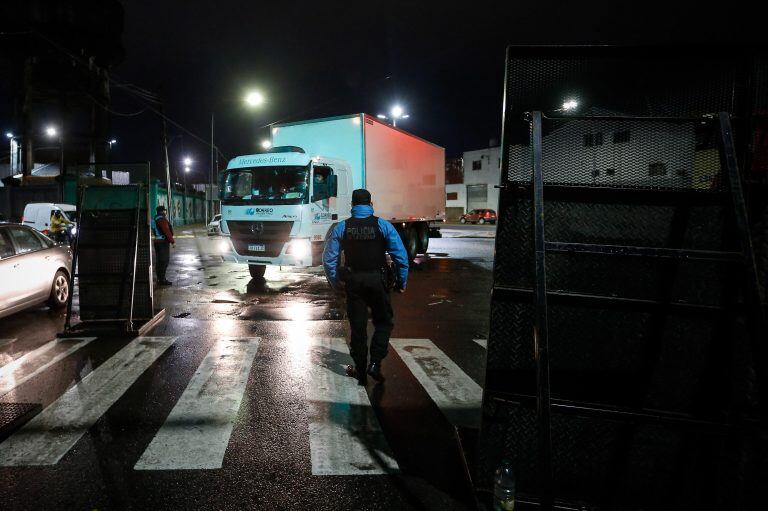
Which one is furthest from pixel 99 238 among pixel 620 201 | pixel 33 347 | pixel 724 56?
pixel 724 56

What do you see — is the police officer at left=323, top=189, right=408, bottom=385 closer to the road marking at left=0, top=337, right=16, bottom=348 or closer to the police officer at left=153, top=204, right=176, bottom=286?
the road marking at left=0, top=337, right=16, bottom=348

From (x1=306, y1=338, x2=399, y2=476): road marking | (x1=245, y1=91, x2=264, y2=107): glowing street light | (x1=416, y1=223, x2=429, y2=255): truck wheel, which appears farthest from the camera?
(x1=245, y1=91, x2=264, y2=107): glowing street light

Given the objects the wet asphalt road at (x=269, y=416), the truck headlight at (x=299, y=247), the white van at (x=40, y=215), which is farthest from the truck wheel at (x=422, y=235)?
the white van at (x=40, y=215)

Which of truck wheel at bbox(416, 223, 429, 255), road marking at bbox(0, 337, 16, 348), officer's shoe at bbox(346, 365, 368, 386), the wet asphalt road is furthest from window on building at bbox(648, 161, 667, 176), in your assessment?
truck wheel at bbox(416, 223, 429, 255)

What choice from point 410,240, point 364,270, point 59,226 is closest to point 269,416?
point 364,270

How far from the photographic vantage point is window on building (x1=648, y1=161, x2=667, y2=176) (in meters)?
2.85

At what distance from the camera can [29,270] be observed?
→ 767 centimetres

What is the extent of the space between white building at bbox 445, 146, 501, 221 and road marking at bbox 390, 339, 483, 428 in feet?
201

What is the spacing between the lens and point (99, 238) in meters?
7.12

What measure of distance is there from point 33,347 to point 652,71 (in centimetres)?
751

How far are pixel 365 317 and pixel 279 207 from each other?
647 cm

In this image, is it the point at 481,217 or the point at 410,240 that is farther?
the point at 481,217

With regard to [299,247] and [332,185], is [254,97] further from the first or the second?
[299,247]

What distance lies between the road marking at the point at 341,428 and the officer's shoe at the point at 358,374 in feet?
Answer: 0.21
